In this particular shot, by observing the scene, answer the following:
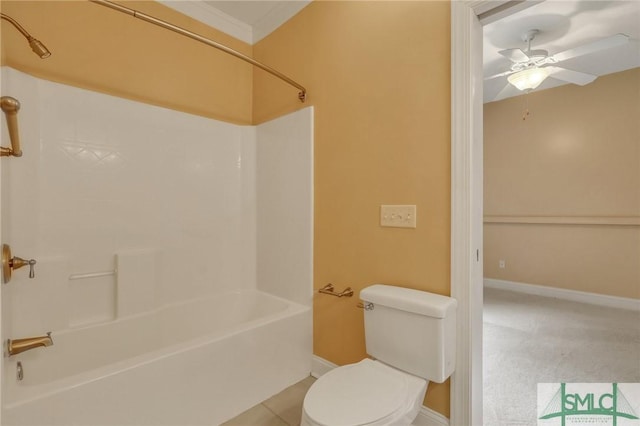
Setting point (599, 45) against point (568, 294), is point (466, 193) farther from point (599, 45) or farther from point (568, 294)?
point (568, 294)

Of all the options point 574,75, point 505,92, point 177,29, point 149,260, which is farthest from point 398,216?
point 505,92

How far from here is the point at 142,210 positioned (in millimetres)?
1960

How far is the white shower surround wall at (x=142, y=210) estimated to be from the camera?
1562mm

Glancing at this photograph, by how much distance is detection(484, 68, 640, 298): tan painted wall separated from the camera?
10.7 ft

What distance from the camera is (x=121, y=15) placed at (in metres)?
1.90

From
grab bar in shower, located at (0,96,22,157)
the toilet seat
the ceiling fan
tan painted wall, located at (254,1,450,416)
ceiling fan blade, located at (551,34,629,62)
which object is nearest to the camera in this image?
grab bar in shower, located at (0,96,22,157)

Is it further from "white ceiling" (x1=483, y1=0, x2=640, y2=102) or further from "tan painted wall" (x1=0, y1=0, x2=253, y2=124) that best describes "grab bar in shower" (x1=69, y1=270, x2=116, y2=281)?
"white ceiling" (x1=483, y1=0, x2=640, y2=102)

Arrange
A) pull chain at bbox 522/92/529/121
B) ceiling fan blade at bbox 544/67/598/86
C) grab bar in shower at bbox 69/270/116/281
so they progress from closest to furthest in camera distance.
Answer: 1. grab bar in shower at bbox 69/270/116/281
2. ceiling fan blade at bbox 544/67/598/86
3. pull chain at bbox 522/92/529/121

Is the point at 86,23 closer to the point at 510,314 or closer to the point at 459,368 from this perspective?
the point at 459,368

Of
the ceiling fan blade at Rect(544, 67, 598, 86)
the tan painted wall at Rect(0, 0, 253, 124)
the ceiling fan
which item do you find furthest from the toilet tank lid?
the ceiling fan blade at Rect(544, 67, 598, 86)

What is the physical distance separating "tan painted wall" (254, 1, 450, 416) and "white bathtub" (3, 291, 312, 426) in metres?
0.33

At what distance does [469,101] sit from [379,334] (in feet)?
3.77

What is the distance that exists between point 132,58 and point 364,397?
7.72ft

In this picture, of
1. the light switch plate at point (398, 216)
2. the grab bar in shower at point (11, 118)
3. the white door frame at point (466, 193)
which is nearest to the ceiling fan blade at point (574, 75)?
the white door frame at point (466, 193)
